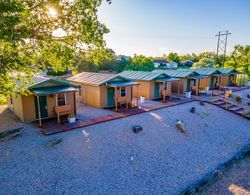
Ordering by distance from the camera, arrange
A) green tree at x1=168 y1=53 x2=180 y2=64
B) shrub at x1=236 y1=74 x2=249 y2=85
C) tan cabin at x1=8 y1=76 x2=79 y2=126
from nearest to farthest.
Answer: tan cabin at x1=8 y1=76 x2=79 y2=126 < shrub at x1=236 y1=74 x2=249 y2=85 < green tree at x1=168 y1=53 x2=180 y2=64

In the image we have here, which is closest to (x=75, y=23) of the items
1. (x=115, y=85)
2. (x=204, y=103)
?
(x=115, y=85)

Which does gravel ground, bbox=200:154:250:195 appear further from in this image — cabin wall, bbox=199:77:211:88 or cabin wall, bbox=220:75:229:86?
cabin wall, bbox=220:75:229:86

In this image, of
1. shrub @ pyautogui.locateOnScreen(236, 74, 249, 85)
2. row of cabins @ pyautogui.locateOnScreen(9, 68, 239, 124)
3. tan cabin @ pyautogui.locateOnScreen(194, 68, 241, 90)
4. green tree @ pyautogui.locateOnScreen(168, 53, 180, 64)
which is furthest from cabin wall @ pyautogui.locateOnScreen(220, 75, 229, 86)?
green tree @ pyautogui.locateOnScreen(168, 53, 180, 64)

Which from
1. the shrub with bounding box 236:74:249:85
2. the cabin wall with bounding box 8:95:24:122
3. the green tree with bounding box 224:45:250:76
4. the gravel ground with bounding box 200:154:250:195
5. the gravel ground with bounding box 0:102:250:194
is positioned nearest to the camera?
the gravel ground with bounding box 0:102:250:194

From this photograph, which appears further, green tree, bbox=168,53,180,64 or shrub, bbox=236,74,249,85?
green tree, bbox=168,53,180,64

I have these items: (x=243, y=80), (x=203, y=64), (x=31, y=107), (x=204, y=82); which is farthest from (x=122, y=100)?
(x=203, y=64)

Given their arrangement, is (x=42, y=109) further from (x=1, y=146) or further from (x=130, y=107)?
(x=130, y=107)
